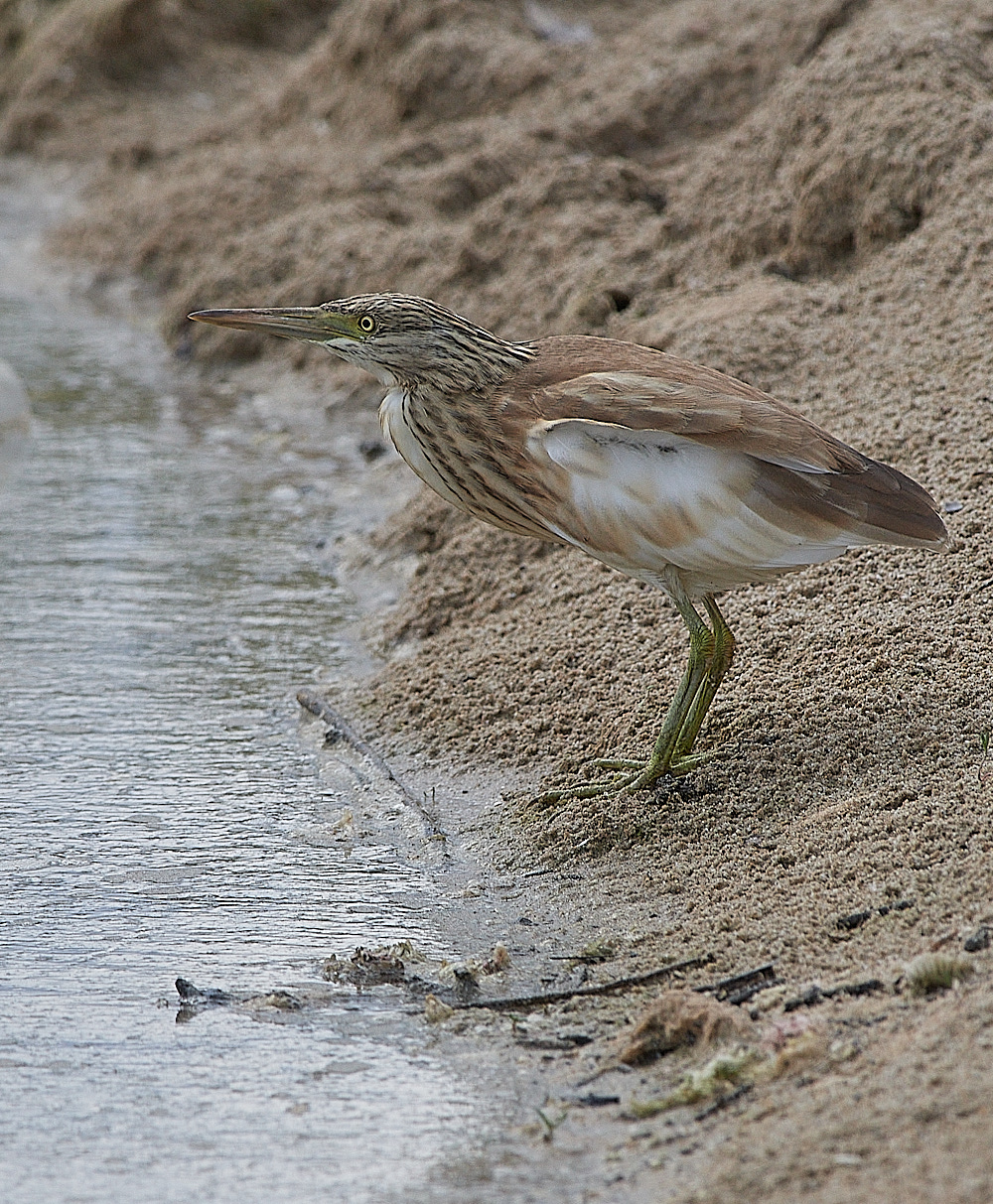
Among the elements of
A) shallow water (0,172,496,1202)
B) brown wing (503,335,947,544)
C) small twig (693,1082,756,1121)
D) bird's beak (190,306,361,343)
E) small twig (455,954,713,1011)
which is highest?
brown wing (503,335,947,544)

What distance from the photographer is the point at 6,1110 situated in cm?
283

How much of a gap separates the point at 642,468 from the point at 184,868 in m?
1.46

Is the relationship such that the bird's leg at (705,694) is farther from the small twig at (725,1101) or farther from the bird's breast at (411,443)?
the small twig at (725,1101)

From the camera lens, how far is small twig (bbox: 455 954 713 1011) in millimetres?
3156

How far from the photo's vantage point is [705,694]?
3916mm

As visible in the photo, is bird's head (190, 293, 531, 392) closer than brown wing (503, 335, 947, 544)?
No

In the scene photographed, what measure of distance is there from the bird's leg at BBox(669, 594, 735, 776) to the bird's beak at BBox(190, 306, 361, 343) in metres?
1.17

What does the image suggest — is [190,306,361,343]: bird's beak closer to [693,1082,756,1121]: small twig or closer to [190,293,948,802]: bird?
[190,293,948,802]: bird

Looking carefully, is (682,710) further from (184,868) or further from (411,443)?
(184,868)

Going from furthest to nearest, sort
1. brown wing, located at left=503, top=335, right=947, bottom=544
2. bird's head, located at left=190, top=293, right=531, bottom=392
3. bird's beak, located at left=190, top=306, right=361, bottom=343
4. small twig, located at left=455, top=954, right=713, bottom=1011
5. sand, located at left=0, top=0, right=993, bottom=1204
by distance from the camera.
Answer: bird's beak, located at left=190, top=306, right=361, bottom=343 → bird's head, located at left=190, top=293, right=531, bottom=392 → brown wing, located at left=503, top=335, right=947, bottom=544 → small twig, located at left=455, top=954, right=713, bottom=1011 → sand, located at left=0, top=0, right=993, bottom=1204

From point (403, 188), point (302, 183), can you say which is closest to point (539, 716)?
point (403, 188)

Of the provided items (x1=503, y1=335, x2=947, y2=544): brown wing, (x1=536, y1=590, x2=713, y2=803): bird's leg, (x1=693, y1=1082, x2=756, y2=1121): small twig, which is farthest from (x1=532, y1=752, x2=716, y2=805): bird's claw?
(x1=693, y1=1082, x2=756, y2=1121): small twig

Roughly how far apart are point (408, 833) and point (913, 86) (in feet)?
13.3

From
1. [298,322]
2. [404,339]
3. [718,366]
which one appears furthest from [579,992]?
[718,366]
